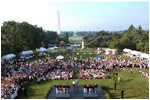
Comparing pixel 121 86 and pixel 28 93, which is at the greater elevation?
pixel 121 86

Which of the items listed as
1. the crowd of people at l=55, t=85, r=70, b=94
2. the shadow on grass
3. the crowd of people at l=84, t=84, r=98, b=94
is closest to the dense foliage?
the shadow on grass

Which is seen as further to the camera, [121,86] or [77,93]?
[121,86]

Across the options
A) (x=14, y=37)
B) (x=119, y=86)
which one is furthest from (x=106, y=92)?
(x=14, y=37)

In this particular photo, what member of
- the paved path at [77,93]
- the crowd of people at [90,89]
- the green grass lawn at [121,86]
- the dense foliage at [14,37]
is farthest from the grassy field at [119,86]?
the dense foliage at [14,37]

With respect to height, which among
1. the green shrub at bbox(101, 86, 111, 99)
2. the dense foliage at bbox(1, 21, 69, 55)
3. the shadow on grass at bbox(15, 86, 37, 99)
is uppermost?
the dense foliage at bbox(1, 21, 69, 55)

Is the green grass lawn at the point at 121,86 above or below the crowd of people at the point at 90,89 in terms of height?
below

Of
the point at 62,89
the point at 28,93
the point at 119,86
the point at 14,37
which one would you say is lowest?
the point at 28,93

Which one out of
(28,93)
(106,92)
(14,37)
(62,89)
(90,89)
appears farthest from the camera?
(14,37)

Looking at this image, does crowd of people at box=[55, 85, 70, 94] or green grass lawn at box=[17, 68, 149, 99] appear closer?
crowd of people at box=[55, 85, 70, 94]

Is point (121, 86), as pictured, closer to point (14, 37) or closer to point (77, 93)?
point (77, 93)

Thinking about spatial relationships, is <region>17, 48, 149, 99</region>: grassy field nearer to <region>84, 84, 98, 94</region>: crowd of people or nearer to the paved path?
the paved path

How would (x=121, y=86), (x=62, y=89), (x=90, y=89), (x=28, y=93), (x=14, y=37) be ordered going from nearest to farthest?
(x=90, y=89)
(x=62, y=89)
(x=28, y=93)
(x=121, y=86)
(x=14, y=37)

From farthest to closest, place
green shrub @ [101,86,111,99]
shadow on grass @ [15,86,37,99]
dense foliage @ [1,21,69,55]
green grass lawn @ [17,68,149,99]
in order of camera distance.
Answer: dense foliage @ [1,21,69,55] → green grass lawn @ [17,68,149,99] → shadow on grass @ [15,86,37,99] → green shrub @ [101,86,111,99]

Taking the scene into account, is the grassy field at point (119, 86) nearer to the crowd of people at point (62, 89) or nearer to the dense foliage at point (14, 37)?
the crowd of people at point (62, 89)
